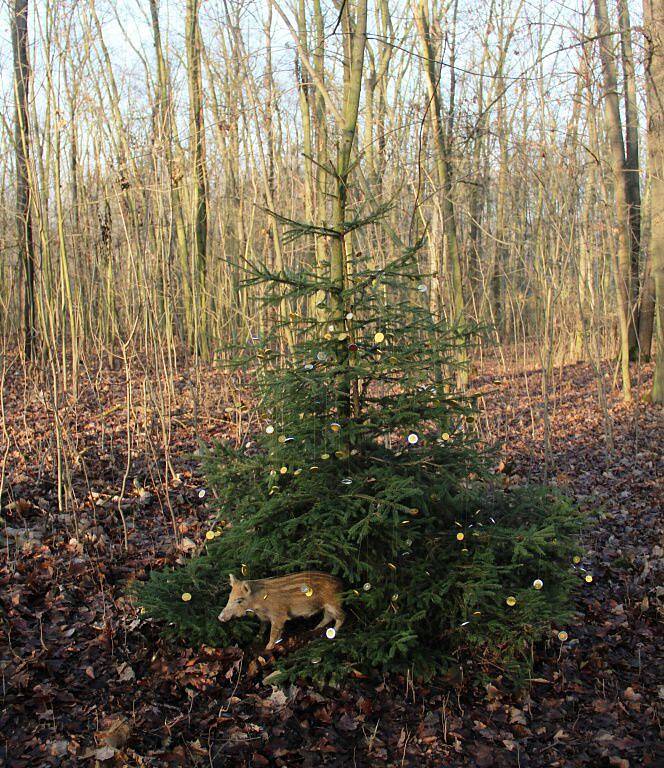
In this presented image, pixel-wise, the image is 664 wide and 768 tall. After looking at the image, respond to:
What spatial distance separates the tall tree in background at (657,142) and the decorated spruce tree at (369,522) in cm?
637

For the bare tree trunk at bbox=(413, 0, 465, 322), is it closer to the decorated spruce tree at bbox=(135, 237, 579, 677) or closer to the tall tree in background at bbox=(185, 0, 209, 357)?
the tall tree in background at bbox=(185, 0, 209, 357)

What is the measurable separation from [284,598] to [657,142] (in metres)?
8.29

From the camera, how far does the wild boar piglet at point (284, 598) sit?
120 inches

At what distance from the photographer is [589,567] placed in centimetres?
451

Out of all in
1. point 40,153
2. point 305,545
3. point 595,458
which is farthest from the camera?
point 595,458

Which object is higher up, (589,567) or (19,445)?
(19,445)

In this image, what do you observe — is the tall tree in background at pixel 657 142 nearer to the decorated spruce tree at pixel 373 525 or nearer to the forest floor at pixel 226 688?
the forest floor at pixel 226 688

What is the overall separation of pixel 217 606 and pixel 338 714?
0.79 m

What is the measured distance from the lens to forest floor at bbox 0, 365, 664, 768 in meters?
2.72

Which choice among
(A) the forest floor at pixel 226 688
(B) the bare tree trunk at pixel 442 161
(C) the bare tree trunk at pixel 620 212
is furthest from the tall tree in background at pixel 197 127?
(C) the bare tree trunk at pixel 620 212

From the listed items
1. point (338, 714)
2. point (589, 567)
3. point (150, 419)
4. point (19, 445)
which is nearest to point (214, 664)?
point (338, 714)

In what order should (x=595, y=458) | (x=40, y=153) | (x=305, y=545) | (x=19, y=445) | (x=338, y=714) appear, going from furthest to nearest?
1. (x=595, y=458)
2. (x=19, y=445)
3. (x=40, y=153)
4. (x=305, y=545)
5. (x=338, y=714)

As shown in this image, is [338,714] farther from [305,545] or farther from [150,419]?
[150,419]

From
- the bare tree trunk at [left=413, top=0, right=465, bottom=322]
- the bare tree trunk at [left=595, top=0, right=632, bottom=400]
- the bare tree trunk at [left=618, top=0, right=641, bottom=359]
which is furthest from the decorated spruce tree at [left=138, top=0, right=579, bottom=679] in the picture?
the bare tree trunk at [left=618, top=0, right=641, bottom=359]
